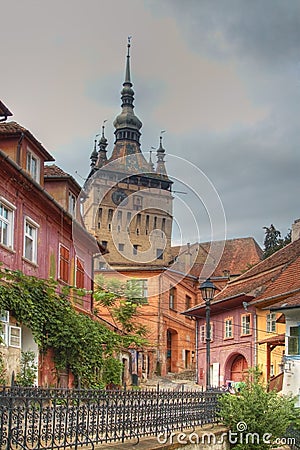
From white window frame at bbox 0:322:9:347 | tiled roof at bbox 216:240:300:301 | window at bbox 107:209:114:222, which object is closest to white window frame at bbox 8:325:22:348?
white window frame at bbox 0:322:9:347

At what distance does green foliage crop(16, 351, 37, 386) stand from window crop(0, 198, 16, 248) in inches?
126

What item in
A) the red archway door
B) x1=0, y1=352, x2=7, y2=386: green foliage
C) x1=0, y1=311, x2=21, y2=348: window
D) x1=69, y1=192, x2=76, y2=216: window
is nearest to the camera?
x1=0, y1=352, x2=7, y2=386: green foliage

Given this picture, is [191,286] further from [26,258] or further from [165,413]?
[165,413]

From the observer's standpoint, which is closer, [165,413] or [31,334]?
[165,413]

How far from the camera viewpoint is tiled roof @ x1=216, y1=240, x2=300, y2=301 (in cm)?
2931

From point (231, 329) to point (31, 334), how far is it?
59.6 ft

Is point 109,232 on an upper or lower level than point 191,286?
upper

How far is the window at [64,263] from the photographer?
23.6 m

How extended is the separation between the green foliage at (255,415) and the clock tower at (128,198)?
2063 inches

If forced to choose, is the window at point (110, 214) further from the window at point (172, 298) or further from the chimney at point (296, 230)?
the chimney at point (296, 230)

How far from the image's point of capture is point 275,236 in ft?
194

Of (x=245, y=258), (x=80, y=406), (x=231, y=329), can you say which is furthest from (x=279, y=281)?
(x=245, y=258)

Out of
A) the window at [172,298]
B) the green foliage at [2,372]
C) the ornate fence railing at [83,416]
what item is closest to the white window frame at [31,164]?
the green foliage at [2,372]

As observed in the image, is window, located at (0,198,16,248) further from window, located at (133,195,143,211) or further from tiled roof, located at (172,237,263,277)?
window, located at (133,195,143,211)
